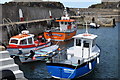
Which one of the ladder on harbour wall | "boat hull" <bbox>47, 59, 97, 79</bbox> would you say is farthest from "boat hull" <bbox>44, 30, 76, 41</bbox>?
the ladder on harbour wall

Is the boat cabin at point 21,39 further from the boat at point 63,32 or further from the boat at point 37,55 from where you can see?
the boat at point 63,32

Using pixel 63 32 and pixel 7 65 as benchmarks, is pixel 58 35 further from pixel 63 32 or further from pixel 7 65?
pixel 7 65

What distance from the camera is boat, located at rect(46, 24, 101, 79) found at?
14266 mm

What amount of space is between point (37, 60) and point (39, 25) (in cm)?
2036

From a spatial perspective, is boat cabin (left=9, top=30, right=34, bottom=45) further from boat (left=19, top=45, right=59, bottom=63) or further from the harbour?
boat (left=19, top=45, right=59, bottom=63)

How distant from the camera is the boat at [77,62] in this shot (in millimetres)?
14266

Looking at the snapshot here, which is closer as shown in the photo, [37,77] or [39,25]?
[37,77]

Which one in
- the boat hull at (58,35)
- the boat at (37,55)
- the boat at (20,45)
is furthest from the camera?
the boat hull at (58,35)

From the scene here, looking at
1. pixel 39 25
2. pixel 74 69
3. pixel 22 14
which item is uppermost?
pixel 22 14

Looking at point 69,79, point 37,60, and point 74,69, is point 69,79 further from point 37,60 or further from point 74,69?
point 37,60

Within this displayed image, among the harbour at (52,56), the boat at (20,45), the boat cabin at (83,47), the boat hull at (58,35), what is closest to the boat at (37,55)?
the harbour at (52,56)

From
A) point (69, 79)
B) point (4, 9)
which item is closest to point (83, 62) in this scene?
point (69, 79)

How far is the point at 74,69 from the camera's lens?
46.2 ft

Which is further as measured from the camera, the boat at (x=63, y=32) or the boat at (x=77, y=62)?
the boat at (x=63, y=32)
